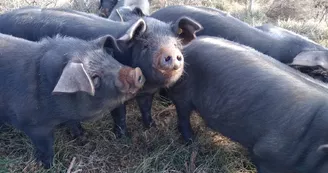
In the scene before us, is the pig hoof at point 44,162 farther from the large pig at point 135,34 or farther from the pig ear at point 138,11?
the pig ear at point 138,11

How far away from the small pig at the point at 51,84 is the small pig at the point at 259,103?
67 centimetres

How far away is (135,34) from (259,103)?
4.25 ft

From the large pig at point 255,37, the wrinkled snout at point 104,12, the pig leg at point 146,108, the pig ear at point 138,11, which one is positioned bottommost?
the wrinkled snout at point 104,12

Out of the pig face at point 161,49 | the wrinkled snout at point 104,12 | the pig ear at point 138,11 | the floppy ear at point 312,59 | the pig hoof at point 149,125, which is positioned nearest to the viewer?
the pig face at point 161,49

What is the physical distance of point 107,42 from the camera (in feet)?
13.1

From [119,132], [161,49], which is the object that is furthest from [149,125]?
[161,49]

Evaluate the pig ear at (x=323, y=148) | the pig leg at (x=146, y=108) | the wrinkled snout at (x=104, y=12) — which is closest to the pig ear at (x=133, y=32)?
the pig leg at (x=146, y=108)

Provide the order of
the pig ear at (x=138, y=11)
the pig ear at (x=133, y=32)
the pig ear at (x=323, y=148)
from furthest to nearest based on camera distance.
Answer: the pig ear at (x=138, y=11) < the pig ear at (x=133, y=32) < the pig ear at (x=323, y=148)

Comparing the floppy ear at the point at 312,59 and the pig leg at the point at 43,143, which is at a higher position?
the floppy ear at the point at 312,59

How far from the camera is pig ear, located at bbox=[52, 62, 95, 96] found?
3381 millimetres

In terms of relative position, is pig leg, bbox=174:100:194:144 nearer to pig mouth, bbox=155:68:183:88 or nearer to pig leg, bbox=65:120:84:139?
pig mouth, bbox=155:68:183:88

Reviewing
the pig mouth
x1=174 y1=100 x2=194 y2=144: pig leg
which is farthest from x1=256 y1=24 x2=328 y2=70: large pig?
the pig mouth

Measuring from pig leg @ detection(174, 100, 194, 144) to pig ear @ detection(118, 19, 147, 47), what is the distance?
31.1 inches

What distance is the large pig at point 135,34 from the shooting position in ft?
12.9
